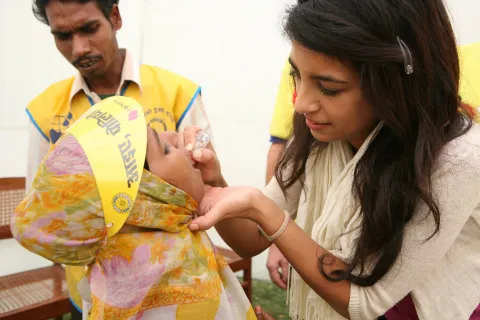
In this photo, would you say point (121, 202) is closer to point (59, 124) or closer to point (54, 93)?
point (59, 124)

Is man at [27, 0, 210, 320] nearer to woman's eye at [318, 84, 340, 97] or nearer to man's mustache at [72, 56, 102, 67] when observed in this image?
man's mustache at [72, 56, 102, 67]

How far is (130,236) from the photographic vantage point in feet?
3.47

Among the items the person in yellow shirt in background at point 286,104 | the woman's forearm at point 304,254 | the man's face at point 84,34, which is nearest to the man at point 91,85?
the man's face at point 84,34

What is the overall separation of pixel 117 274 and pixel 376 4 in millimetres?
907

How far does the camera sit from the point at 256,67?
11.4ft

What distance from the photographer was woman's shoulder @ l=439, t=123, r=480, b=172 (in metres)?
1.14

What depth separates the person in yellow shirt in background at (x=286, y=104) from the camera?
191 cm

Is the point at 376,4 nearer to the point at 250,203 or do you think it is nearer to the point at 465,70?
the point at 250,203

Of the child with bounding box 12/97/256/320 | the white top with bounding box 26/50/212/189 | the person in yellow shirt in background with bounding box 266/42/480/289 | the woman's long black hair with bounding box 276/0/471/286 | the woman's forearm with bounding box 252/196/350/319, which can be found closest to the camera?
the child with bounding box 12/97/256/320

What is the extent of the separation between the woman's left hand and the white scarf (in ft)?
0.93

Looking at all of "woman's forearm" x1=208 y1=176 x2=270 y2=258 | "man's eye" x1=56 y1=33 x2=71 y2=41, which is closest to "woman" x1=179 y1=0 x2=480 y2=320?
"woman's forearm" x1=208 y1=176 x2=270 y2=258

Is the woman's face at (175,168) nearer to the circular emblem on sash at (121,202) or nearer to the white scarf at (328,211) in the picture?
the circular emblem on sash at (121,202)

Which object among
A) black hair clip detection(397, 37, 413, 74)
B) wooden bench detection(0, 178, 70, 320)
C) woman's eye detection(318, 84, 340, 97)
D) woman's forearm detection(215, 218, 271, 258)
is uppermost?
black hair clip detection(397, 37, 413, 74)

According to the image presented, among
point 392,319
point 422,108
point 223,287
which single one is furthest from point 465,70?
point 223,287
